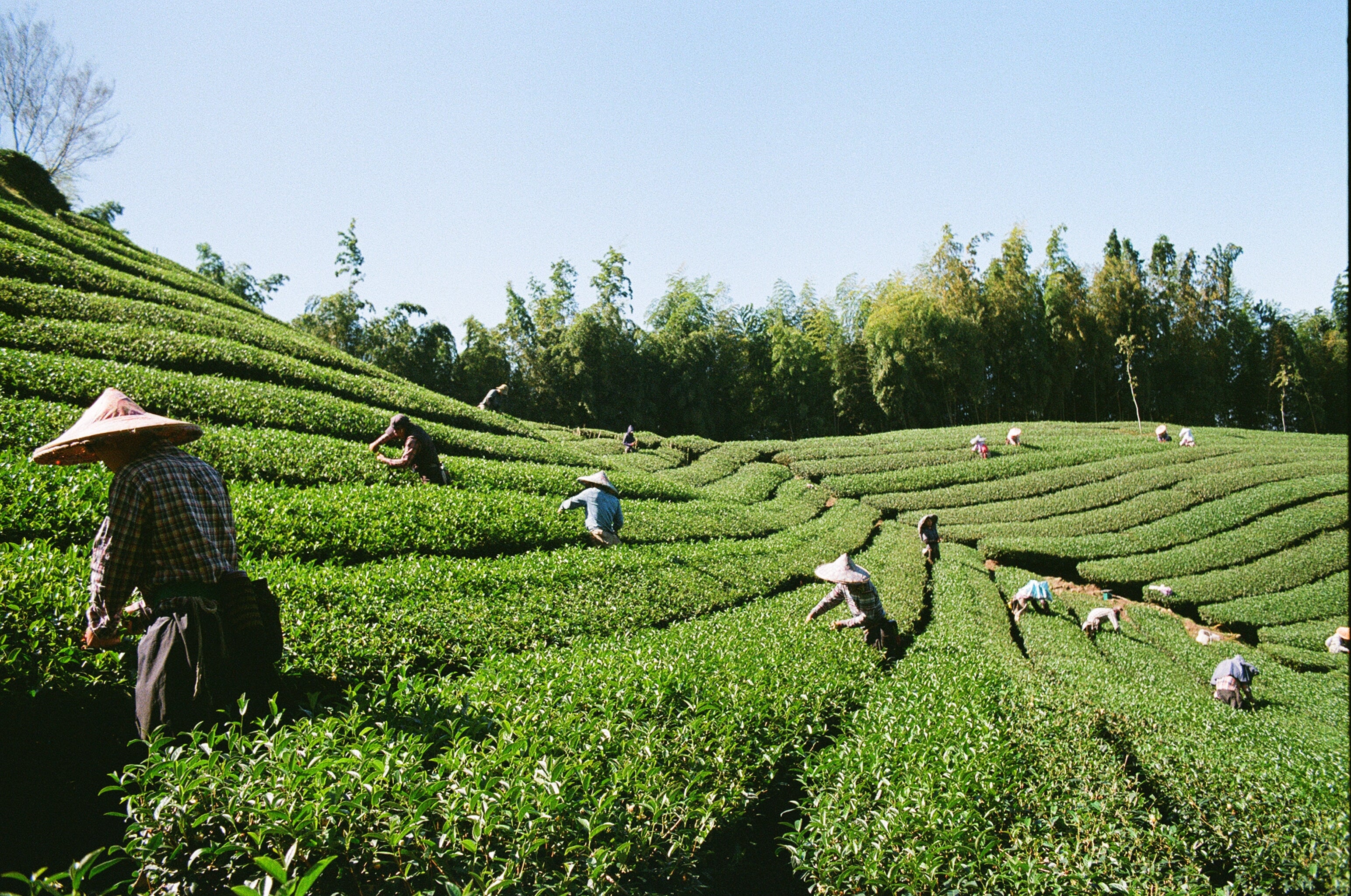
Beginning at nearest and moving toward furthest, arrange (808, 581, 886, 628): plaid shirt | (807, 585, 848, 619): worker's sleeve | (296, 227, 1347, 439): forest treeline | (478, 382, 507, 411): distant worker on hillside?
(808, 581, 886, 628): plaid shirt, (807, 585, 848, 619): worker's sleeve, (478, 382, 507, 411): distant worker on hillside, (296, 227, 1347, 439): forest treeline

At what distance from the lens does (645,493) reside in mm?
17281

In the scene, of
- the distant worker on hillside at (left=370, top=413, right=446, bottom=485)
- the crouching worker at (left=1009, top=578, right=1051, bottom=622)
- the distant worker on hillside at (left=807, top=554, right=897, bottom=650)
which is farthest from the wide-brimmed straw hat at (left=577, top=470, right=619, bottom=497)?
the crouching worker at (left=1009, top=578, right=1051, bottom=622)

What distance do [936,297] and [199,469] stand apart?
41.6 meters

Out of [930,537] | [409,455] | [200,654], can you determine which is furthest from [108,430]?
[930,537]

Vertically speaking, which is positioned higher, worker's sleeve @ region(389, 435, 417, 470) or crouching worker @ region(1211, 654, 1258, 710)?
worker's sleeve @ region(389, 435, 417, 470)

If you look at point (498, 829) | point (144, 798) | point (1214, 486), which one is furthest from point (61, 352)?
point (1214, 486)

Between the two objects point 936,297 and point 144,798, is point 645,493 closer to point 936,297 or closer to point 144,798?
point 144,798

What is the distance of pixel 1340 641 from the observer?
1542 mm

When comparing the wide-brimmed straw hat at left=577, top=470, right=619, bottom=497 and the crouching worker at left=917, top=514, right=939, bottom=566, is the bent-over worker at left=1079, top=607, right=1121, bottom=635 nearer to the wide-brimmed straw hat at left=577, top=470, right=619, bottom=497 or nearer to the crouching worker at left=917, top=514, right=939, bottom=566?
the crouching worker at left=917, top=514, right=939, bottom=566

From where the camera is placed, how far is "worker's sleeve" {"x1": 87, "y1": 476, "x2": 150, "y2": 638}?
3.43 m

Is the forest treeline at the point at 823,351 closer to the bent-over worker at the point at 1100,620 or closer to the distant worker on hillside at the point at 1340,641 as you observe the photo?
the bent-over worker at the point at 1100,620

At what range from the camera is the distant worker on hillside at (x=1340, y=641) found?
146cm

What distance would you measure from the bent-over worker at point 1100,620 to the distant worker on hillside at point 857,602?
13.1 ft

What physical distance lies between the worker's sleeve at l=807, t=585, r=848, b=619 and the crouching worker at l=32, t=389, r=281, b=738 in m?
6.80
